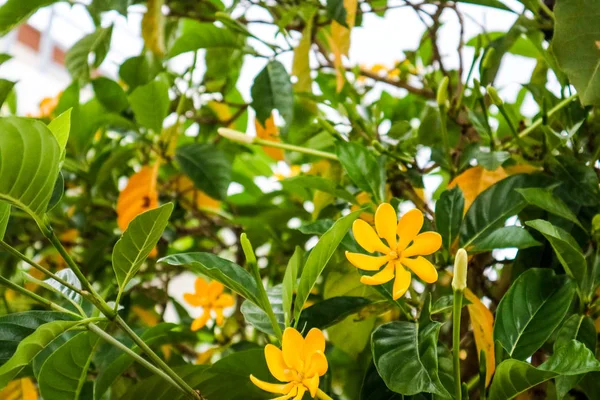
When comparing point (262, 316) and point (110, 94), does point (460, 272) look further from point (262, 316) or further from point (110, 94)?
point (110, 94)

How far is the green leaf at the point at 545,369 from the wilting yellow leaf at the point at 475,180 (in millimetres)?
204

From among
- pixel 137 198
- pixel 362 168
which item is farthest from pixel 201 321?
pixel 362 168

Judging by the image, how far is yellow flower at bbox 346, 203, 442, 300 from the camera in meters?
0.41

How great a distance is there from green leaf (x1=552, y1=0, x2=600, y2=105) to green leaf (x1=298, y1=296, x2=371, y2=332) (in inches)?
10.4

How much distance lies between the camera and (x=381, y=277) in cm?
41

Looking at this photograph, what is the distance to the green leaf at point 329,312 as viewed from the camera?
1.67 ft

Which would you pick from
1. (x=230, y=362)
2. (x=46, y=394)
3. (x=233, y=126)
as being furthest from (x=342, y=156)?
(x=233, y=126)

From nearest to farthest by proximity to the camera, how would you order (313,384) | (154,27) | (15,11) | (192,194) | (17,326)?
(313,384) → (17,326) → (15,11) → (154,27) → (192,194)

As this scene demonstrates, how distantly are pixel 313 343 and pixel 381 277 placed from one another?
62 mm

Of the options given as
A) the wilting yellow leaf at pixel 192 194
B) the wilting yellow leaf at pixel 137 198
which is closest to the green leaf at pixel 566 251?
the wilting yellow leaf at pixel 137 198

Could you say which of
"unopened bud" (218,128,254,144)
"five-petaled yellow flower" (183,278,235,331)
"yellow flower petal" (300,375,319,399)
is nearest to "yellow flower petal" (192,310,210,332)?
"five-petaled yellow flower" (183,278,235,331)

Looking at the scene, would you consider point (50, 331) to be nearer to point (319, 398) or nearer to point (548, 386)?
point (319, 398)

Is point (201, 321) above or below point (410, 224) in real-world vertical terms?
below

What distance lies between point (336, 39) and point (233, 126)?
0.95ft
